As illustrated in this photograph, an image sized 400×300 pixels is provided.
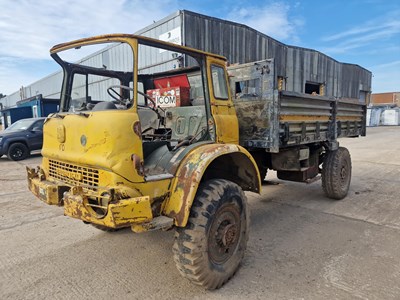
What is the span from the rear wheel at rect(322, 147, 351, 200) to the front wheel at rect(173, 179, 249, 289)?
297 centimetres

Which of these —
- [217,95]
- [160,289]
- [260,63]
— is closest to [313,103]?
[260,63]

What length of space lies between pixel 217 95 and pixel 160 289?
6.90ft

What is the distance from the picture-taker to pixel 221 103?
3.49m

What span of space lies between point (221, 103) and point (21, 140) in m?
11.0

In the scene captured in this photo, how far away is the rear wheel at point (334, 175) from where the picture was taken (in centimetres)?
560

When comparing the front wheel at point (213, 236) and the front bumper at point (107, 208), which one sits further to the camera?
the front wheel at point (213, 236)

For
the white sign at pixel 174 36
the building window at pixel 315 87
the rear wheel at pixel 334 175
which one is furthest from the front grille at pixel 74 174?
the building window at pixel 315 87

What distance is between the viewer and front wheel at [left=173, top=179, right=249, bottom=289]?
2732 mm

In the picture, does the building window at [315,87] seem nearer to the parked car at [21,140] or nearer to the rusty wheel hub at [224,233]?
the parked car at [21,140]

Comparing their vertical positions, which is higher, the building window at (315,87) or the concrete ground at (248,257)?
the building window at (315,87)

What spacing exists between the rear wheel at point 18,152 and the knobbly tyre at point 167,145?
9.51 metres

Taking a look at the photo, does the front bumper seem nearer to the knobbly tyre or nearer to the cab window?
the knobbly tyre

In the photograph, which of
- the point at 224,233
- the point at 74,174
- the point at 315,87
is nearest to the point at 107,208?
the point at 74,174

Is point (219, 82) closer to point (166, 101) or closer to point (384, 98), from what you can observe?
point (166, 101)
